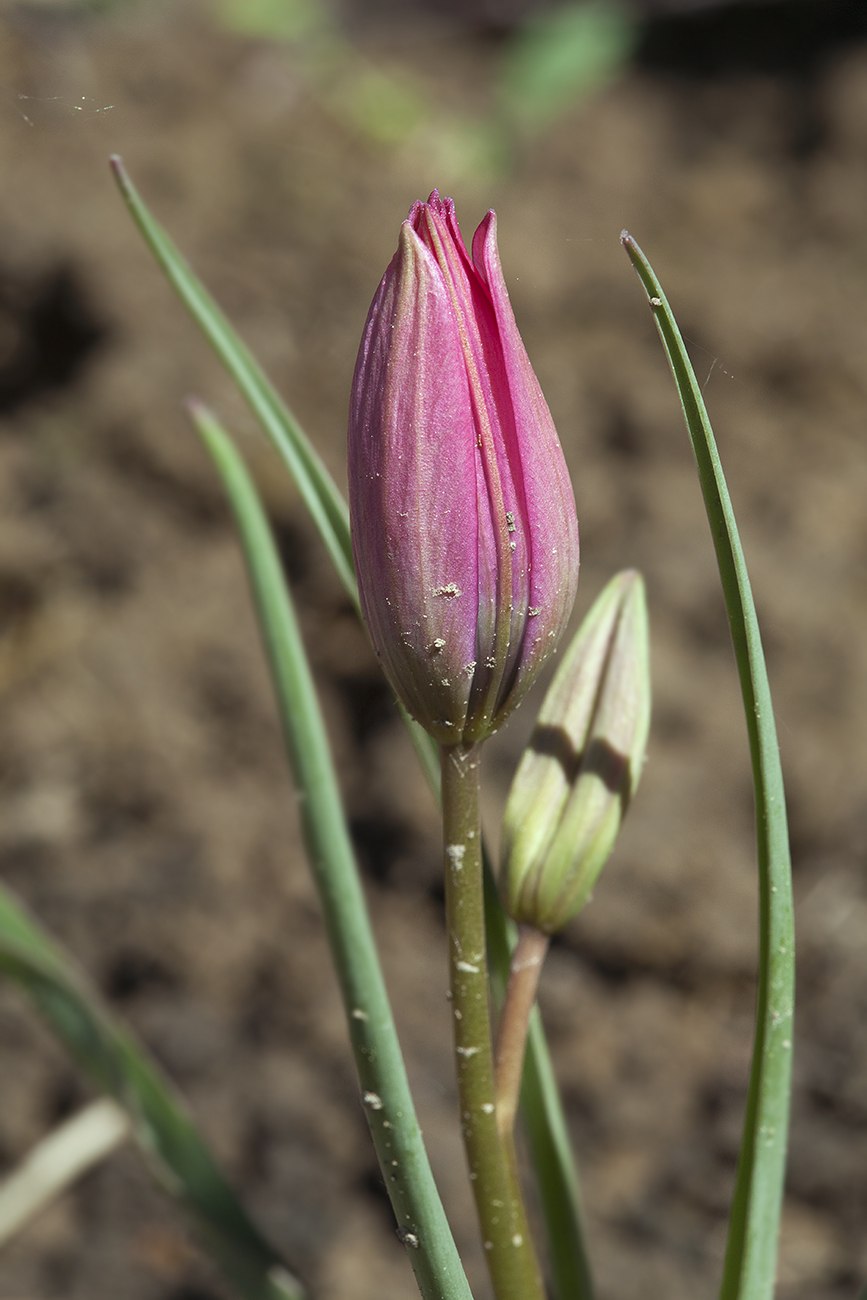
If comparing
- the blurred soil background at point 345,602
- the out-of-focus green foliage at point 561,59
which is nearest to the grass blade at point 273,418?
the blurred soil background at point 345,602

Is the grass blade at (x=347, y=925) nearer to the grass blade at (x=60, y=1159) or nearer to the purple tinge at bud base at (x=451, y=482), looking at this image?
the purple tinge at bud base at (x=451, y=482)

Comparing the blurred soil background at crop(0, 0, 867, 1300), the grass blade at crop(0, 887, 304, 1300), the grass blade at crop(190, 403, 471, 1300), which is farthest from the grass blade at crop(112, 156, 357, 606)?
the blurred soil background at crop(0, 0, 867, 1300)

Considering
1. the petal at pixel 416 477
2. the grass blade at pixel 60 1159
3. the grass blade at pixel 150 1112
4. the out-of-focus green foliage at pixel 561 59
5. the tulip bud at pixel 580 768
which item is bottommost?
the grass blade at pixel 60 1159

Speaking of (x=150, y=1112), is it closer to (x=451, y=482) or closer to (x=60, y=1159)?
(x=60, y=1159)

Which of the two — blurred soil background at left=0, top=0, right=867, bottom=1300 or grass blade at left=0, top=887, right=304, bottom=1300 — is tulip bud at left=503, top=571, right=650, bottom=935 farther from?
blurred soil background at left=0, top=0, right=867, bottom=1300

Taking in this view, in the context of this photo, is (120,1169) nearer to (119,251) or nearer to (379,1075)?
(379,1075)

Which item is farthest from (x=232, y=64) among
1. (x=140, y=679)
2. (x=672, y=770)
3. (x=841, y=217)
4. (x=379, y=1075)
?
(x=379, y=1075)

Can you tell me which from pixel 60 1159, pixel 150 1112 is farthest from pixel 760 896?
pixel 60 1159
